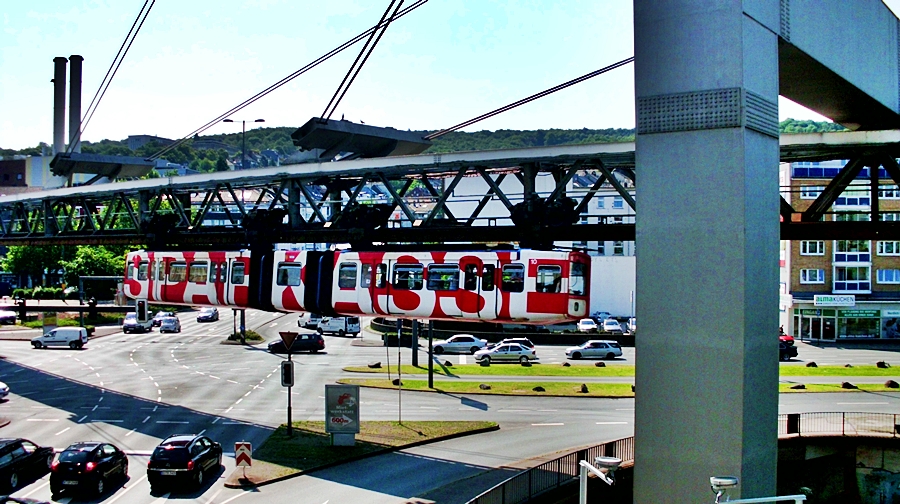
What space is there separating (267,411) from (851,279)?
49156 millimetres

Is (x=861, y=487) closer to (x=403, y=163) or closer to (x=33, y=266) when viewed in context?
(x=403, y=163)

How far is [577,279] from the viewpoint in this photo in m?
23.5

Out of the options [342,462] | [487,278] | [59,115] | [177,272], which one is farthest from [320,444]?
[59,115]

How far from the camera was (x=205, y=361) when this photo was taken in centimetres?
5350

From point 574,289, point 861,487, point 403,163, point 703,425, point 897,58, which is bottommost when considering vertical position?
point 861,487

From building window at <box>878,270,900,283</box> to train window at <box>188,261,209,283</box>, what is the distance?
5473 cm

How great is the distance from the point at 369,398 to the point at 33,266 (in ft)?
229

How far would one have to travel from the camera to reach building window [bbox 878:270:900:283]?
6750 cm

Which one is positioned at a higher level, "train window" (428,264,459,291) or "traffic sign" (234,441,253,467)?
"train window" (428,264,459,291)

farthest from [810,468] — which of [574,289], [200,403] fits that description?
[200,403]

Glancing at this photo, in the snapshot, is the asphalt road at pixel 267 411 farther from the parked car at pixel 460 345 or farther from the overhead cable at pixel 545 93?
the overhead cable at pixel 545 93

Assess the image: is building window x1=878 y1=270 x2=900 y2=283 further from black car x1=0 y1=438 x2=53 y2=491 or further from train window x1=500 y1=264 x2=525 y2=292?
black car x1=0 y1=438 x2=53 y2=491

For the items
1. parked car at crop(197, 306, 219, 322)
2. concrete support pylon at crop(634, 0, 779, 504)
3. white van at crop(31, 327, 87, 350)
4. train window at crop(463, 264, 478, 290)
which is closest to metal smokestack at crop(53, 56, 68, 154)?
white van at crop(31, 327, 87, 350)

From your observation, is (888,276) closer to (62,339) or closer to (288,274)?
(288,274)
